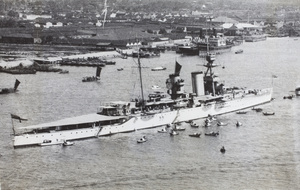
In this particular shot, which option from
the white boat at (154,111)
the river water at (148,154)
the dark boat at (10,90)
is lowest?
the river water at (148,154)

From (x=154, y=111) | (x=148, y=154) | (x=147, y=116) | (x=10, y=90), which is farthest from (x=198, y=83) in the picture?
(x=10, y=90)

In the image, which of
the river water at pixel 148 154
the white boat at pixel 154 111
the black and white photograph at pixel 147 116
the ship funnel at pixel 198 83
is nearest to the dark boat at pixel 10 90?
the black and white photograph at pixel 147 116

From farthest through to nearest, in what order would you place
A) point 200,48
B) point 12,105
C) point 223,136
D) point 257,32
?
point 257,32 < point 200,48 < point 12,105 < point 223,136

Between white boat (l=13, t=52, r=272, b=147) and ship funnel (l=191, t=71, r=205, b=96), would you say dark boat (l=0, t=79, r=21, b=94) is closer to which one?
white boat (l=13, t=52, r=272, b=147)

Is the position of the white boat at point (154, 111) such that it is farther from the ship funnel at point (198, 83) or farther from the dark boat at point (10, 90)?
the dark boat at point (10, 90)

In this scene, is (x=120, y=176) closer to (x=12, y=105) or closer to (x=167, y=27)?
(x=12, y=105)

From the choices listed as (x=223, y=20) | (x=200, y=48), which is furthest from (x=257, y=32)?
(x=200, y=48)
